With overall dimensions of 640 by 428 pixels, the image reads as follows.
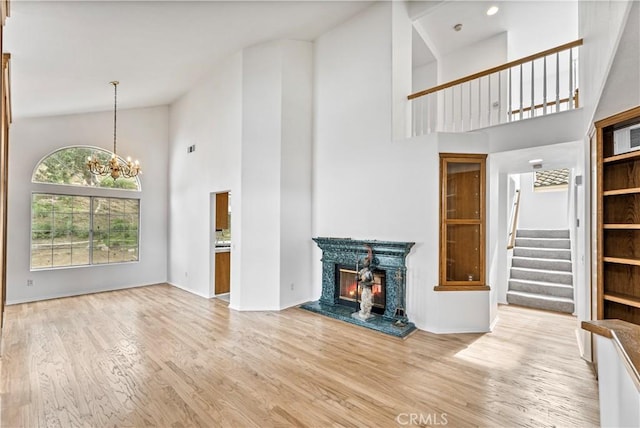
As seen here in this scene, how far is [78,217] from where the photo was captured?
5945mm

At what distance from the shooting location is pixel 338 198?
16.3 ft

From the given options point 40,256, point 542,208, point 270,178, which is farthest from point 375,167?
point 40,256

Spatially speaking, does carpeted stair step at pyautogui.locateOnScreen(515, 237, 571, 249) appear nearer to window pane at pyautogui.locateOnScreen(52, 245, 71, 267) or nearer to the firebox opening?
the firebox opening

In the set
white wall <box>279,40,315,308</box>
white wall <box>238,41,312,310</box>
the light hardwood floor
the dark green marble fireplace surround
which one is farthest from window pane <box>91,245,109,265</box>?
the dark green marble fireplace surround

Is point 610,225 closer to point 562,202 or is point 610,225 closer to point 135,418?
point 135,418

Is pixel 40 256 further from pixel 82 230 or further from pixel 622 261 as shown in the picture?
pixel 622 261

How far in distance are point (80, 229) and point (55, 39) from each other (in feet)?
13.2

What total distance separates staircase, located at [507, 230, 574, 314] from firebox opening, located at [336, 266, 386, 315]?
98.4 inches

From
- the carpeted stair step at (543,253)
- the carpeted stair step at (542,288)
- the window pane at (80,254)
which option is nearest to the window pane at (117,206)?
the window pane at (80,254)

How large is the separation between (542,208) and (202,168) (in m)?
8.08

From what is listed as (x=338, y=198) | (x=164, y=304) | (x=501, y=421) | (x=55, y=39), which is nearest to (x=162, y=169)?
(x=164, y=304)

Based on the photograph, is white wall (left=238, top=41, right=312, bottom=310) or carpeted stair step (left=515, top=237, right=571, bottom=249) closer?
white wall (left=238, top=41, right=312, bottom=310)

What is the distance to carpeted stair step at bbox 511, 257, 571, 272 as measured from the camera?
5.41 metres

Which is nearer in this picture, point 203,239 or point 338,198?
point 338,198
